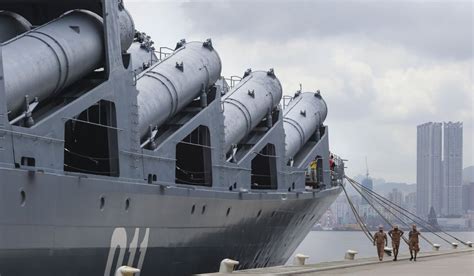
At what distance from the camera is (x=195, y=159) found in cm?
3550

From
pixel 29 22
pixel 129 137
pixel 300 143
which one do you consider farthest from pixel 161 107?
pixel 300 143

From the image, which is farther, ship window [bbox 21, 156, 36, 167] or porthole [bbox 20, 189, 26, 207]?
ship window [bbox 21, 156, 36, 167]

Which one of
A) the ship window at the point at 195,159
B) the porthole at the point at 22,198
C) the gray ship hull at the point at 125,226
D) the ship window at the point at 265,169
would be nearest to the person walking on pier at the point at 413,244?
the gray ship hull at the point at 125,226

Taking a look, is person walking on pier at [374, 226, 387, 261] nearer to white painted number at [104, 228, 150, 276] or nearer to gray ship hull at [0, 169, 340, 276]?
gray ship hull at [0, 169, 340, 276]

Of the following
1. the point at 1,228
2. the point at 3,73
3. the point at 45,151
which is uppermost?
the point at 3,73

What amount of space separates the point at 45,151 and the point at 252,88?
1830cm

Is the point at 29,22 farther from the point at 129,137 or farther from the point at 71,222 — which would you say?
the point at 71,222

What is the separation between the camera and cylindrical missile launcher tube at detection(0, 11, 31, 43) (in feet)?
88.0

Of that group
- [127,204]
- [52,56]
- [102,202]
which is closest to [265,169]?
[127,204]

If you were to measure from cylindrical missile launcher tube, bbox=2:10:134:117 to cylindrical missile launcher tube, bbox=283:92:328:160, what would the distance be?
18.0 m

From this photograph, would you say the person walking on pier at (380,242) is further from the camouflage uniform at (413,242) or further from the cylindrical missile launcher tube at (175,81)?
the cylindrical missile launcher tube at (175,81)

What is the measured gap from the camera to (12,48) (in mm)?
23891

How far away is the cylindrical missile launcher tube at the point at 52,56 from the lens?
23312 mm

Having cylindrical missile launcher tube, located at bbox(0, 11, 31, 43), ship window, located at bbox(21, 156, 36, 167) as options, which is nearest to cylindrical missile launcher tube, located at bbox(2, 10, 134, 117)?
cylindrical missile launcher tube, located at bbox(0, 11, 31, 43)
